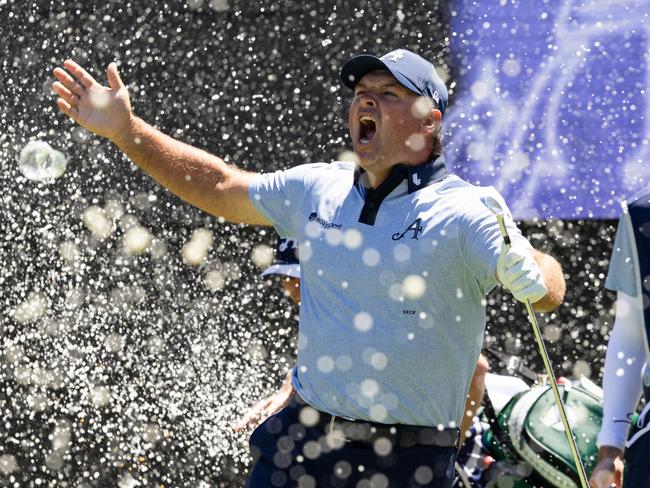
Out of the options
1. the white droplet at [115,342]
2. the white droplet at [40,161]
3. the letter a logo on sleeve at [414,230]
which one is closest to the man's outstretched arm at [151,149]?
the letter a logo on sleeve at [414,230]

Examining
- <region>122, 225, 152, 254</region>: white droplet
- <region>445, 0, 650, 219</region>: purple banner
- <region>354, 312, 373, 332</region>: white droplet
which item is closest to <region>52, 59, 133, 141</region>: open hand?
<region>354, 312, 373, 332</region>: white droplet

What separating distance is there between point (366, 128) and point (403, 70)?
0.59 ft

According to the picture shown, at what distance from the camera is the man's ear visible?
263 centimetres

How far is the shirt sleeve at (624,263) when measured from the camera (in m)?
2.26

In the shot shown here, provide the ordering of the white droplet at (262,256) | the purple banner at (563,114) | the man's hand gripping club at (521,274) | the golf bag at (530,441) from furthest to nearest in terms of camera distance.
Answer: the white droplet at (262,256) → the purple banner at (563,114) → the golf bag at (530,441) → the man's hand gripping club at (521,274)

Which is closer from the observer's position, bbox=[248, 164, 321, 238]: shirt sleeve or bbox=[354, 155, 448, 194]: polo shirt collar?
bbox=[354, 155, 448, 194]: polo shirt collar

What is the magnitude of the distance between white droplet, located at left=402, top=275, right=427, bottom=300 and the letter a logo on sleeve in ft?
0.34

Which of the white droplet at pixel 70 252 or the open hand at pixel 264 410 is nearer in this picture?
the open hand at pixel 264 410

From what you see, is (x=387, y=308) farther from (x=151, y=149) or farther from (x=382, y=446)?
(x=151, y=149)

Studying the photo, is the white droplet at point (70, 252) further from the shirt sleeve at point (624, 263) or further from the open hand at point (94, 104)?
the shirt sleeve at point (624, 263)

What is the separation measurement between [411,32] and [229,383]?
2.01m

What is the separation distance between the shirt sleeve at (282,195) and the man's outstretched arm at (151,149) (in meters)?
0.03

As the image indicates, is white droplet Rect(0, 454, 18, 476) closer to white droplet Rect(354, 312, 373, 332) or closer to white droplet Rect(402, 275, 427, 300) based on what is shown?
white droplet Rect(354, 312, 373, 332)

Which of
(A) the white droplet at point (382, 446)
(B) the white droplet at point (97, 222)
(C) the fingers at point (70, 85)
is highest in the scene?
(B) the white droplet at point (97, 222)
